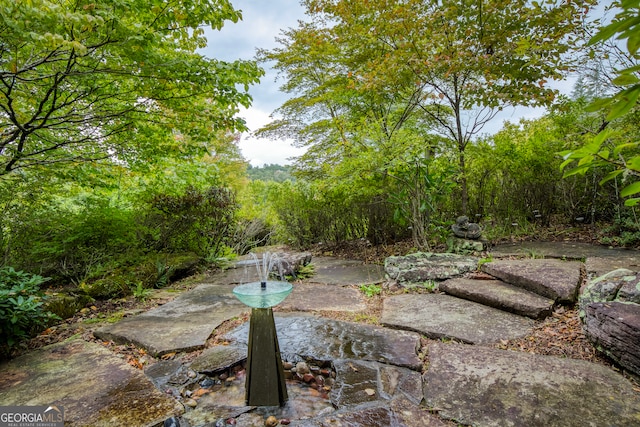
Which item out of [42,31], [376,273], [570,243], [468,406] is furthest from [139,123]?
[570,243]

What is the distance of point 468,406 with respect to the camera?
1.54m

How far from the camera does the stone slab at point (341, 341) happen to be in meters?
2.05

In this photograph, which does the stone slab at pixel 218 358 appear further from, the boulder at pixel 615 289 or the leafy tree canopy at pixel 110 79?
the boulder at pixel 615 289

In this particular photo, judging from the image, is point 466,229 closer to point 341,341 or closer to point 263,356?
point 341,341

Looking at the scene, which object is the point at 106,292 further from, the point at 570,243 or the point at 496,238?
the point at 570,243

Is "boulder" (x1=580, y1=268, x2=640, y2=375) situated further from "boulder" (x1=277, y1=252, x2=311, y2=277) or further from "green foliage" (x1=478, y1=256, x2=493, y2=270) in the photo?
"boulder" (x1=277, y1=252, x2=311, y2=277)

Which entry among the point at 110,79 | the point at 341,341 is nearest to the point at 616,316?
the point at 341,341

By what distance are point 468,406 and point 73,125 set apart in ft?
13.8

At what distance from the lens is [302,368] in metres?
1.98

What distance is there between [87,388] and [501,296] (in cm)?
Result: 311

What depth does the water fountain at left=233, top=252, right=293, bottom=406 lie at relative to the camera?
65.7 inches

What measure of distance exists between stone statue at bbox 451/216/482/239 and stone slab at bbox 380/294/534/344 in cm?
160

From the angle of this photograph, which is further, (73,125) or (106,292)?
(106,292)

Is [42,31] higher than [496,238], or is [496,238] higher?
[42,31]
